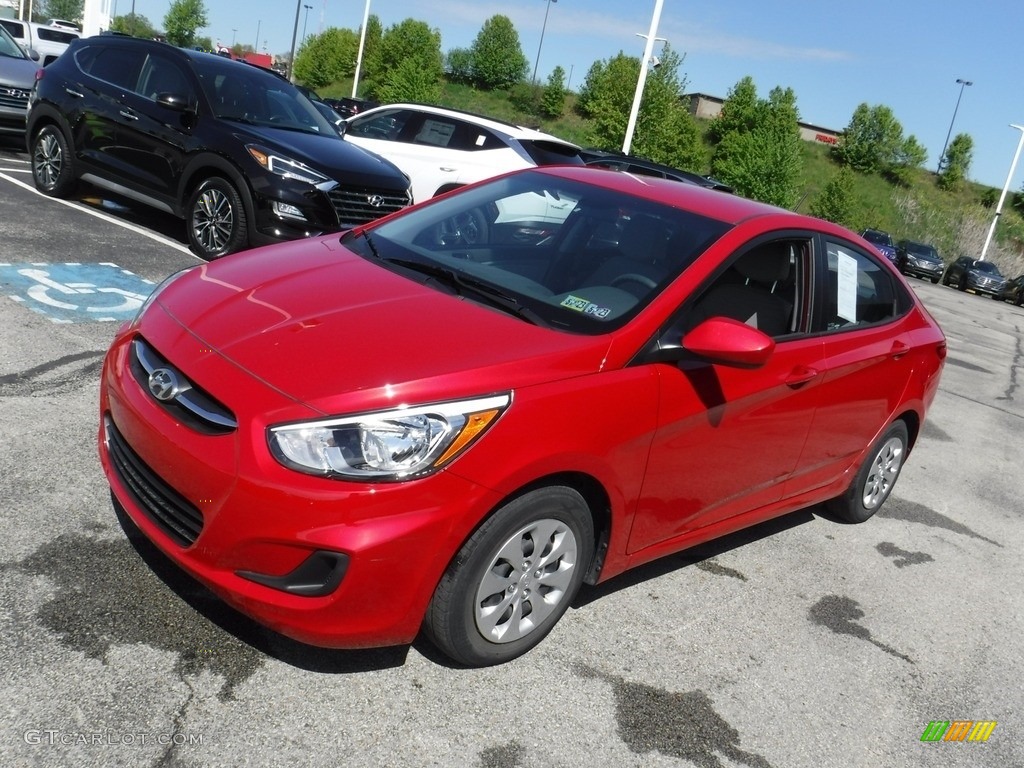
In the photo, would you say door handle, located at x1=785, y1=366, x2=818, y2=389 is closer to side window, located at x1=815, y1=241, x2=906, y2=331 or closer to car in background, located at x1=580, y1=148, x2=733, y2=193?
side window, located at x1=815, y1=241, x2=906, y2=331

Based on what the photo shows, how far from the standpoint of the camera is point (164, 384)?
9.86 ft

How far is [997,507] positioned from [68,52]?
9.22 m

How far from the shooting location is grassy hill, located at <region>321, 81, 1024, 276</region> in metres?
58.1

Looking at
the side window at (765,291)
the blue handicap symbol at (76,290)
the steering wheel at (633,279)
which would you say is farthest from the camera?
the blue handicap symbol at (76,290)

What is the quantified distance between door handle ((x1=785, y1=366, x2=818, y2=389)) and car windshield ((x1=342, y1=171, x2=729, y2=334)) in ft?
2.17

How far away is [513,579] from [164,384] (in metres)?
1.24

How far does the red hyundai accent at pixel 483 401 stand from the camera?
274cm

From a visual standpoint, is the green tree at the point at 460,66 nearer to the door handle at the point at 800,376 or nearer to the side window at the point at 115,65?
the side window at the point at 115,65

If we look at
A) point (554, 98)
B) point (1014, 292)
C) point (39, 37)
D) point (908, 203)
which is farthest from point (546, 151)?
point (554, 98)

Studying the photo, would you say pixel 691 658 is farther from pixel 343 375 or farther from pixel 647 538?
pixel 343 375

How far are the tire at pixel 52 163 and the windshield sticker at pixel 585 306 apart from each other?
302 inches

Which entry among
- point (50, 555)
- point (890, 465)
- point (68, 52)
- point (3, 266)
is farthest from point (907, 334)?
point (68, 52)

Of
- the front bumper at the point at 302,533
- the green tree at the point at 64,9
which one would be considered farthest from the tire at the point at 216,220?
the green tree at the point at 64,9

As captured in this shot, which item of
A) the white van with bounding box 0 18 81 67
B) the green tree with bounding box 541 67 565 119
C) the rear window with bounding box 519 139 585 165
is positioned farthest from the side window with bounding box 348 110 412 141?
the green tree with bounding box 541 67 565 119
